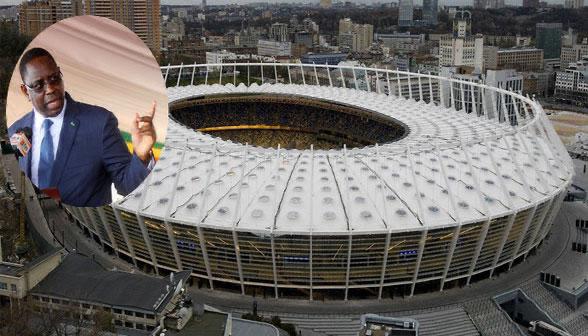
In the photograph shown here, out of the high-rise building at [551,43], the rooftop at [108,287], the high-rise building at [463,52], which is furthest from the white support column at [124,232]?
the high-rise building at [551,43]

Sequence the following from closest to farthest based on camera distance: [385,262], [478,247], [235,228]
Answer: [235,228] → [385,262] → [478,247]

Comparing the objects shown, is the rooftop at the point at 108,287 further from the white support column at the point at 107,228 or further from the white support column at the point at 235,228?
the white support column at the point at 107,228

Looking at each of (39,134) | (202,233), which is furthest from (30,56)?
(202,233)

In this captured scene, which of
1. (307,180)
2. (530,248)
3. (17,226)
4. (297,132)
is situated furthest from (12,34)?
(530,248)

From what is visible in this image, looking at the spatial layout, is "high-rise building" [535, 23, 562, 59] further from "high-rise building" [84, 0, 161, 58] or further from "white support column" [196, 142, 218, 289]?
"white support column" [196, 142, 218, 289]

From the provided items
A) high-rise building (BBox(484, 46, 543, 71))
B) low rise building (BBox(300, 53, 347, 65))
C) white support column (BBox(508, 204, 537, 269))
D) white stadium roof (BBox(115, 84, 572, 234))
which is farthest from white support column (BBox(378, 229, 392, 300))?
high-rise building (BBox(484, 46, 543, 71))

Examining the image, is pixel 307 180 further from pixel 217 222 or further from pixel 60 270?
pixel 60 270

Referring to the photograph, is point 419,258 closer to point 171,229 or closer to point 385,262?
point 385,262
